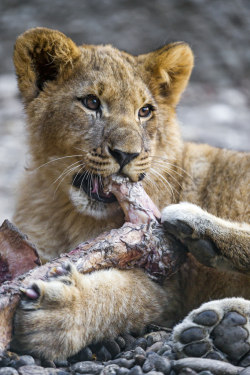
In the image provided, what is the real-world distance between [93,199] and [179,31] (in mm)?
5402

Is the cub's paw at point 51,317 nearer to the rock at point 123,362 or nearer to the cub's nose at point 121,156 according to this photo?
the rock at point 123,362

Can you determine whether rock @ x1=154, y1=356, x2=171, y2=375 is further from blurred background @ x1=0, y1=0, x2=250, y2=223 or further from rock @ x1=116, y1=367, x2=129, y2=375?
blurred background @ x1=0, y1=0, x2=250, y2=223

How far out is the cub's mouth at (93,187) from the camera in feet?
10.5

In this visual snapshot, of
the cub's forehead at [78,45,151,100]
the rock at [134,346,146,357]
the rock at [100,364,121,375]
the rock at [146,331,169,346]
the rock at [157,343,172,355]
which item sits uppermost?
the cub's forehead at [78,45,151,100]

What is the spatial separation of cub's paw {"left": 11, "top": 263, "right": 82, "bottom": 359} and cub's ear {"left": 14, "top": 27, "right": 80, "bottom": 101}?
148cm

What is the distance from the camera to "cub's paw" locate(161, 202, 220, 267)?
2.77 m

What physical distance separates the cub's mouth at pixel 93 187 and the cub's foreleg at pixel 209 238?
0.42 metres

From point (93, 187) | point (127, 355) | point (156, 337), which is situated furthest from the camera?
point (93, 187)

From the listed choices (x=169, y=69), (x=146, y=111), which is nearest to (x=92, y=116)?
(x=146, y=111)

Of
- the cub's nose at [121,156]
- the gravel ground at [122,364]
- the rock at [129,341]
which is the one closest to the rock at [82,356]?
the gravel ground at [122,364]

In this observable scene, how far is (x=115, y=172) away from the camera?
313 cm

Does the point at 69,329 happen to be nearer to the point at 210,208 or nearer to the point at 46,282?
the point at 46,282

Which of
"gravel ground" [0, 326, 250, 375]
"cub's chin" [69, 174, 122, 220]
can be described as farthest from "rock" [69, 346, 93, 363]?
"cub's chin" [69, 174, 122, 220]

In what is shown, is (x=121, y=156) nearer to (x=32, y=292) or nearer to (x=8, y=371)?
(x=32, y=292)
